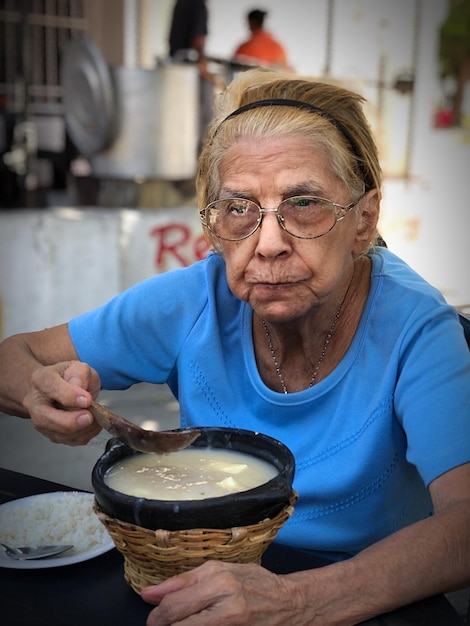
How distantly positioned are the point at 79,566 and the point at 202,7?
6011 millimetres

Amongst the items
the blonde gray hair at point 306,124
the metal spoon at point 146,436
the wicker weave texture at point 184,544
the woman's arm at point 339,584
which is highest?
the blonde gray hair at point 306,124

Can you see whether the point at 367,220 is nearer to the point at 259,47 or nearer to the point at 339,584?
the point at 339,584

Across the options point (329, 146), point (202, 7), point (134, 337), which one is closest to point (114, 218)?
point (202, 7)

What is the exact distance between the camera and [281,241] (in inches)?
62.4

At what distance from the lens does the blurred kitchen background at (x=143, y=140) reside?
518cm

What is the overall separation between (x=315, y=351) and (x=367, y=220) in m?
0.33

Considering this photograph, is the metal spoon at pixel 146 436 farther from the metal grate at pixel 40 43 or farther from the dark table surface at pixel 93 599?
the metal grate at pixel 40 43

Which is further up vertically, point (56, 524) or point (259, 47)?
point (259, 47)

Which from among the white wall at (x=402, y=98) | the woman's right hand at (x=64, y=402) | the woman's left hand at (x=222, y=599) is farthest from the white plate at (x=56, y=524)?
the white wall at (x=402, y=98)

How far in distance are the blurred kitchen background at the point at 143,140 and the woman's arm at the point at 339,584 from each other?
0.52m

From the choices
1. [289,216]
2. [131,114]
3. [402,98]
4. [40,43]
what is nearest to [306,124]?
[289,216]

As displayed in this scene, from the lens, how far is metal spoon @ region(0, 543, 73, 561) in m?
1.33

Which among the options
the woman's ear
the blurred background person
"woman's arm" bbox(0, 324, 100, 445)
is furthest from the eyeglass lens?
the blurred background person

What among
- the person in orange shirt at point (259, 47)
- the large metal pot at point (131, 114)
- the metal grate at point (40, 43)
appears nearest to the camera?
the large metal pot at point (131, 114)
